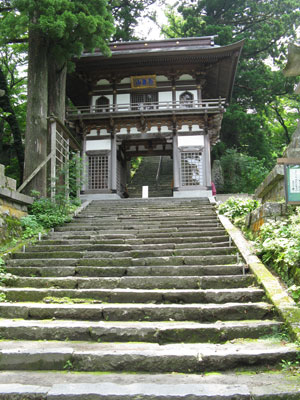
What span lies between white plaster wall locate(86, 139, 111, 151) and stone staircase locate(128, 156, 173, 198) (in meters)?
3.65

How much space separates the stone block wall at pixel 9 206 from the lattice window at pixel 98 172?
26.6ft

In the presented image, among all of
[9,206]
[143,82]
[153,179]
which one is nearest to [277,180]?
[9,206]

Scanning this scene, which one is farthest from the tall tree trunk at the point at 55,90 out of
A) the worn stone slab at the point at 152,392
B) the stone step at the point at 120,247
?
the worn stone slab at the point at 152,392

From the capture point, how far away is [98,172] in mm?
16859

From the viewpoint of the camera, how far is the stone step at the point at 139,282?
512cm

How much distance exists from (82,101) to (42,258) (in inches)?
599

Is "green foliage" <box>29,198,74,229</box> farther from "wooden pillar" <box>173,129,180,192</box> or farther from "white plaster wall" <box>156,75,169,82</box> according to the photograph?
"white plaster wall" <box>156,75,169,82</box>

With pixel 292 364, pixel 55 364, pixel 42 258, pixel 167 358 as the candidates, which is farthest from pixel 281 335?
pixel 42 258

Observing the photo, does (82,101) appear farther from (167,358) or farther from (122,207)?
(167,358)

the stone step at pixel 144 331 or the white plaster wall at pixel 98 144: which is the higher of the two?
the white plaster wall at pixel 98 144

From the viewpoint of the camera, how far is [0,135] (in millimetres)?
18609

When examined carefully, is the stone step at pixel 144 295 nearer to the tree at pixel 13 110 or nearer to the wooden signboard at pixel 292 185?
the wooden signboard at pixel 292 185

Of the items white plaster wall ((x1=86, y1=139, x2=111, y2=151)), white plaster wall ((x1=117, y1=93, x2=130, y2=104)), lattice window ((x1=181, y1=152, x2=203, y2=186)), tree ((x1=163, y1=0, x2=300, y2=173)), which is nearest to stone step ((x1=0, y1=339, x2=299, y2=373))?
lattice window ((x1=181, y1=152, x2=203, y2=186))

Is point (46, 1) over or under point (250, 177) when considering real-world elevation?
over
